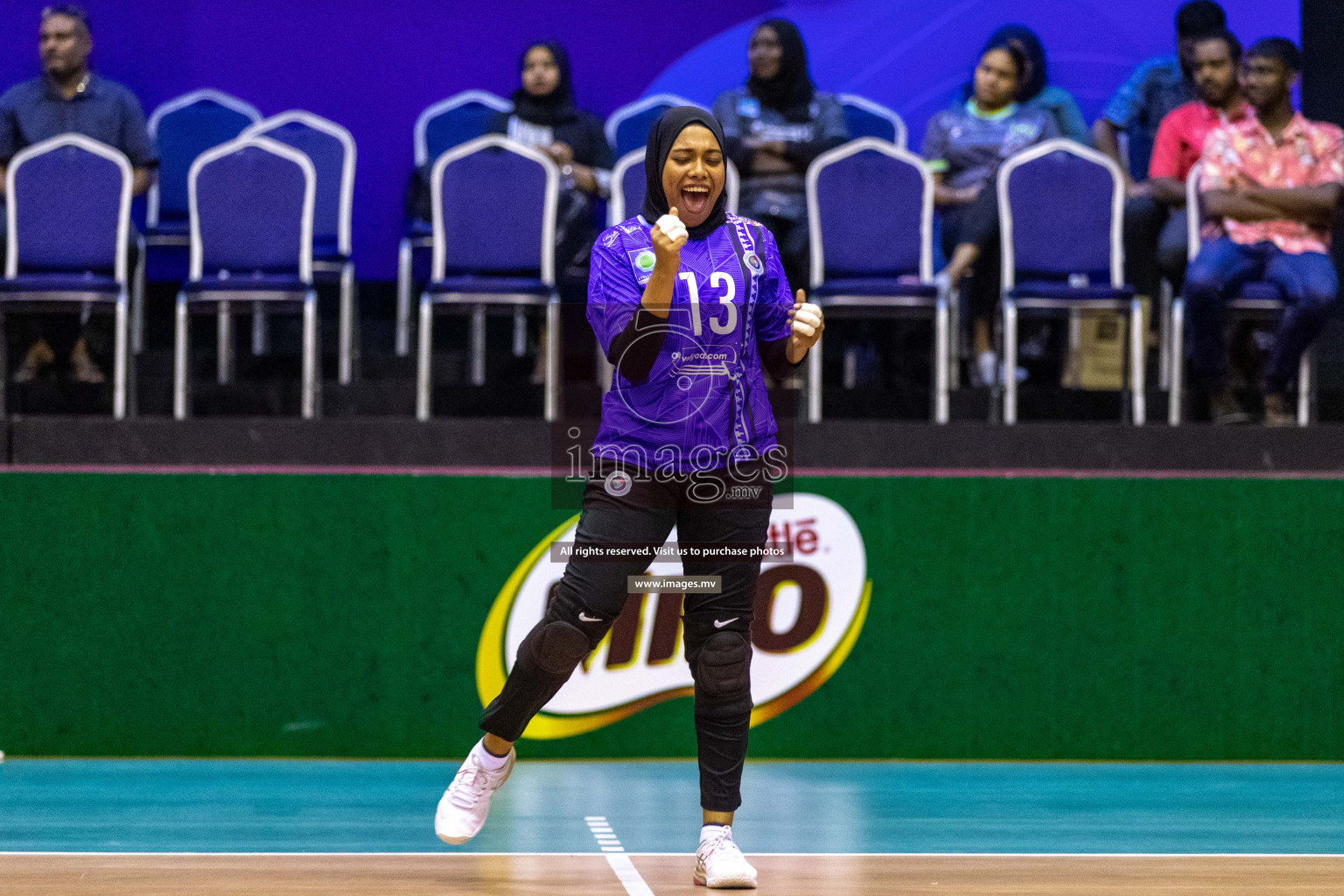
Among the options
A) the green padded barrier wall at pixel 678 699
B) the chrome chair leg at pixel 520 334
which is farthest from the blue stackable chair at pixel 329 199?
the green padded barrier wall at pixel 678 699

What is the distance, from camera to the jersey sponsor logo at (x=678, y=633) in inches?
188

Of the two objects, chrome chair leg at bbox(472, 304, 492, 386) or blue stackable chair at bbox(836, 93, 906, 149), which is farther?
blue stackable chair at bbox(836, 93, 906, 149)

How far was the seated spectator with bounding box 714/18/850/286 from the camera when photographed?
21.7 feet

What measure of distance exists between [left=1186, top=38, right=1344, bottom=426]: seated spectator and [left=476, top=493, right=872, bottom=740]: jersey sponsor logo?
202cm

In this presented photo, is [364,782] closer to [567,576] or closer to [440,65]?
[567,576]

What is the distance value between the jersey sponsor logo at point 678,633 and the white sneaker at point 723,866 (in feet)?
5.34

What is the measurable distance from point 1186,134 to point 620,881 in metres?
4.77

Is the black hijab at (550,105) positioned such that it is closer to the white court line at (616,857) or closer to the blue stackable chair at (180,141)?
the blue stackable chair at (180,141)

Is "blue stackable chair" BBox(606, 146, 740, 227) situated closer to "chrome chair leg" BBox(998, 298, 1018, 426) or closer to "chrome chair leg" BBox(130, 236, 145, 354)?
"chrome chair leg" BBox(998, 298, 1018, 426)

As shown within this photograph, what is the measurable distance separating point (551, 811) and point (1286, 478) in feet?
8.38

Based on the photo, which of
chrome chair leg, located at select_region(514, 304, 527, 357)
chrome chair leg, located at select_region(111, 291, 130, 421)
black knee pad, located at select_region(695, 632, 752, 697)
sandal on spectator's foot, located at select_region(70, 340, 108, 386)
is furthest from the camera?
chrome chair leg, located at select_region(514, 304, 527, 357)

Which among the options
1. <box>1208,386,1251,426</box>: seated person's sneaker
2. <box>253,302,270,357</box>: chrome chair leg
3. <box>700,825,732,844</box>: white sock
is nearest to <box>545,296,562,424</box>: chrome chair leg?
<box>253,302,270,357</box>: chrome chair leg

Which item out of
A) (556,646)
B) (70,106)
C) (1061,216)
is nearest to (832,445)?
(1061,216)

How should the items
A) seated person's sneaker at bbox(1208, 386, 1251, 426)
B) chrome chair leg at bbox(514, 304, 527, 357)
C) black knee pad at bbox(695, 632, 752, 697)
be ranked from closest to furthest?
black knee pad at bbox(695, 632, 752, 697), seated person's sneaker at bbox(1208, 386, 1251, 426), chrome chair leg at bbox(514, 304, 527, 357)
